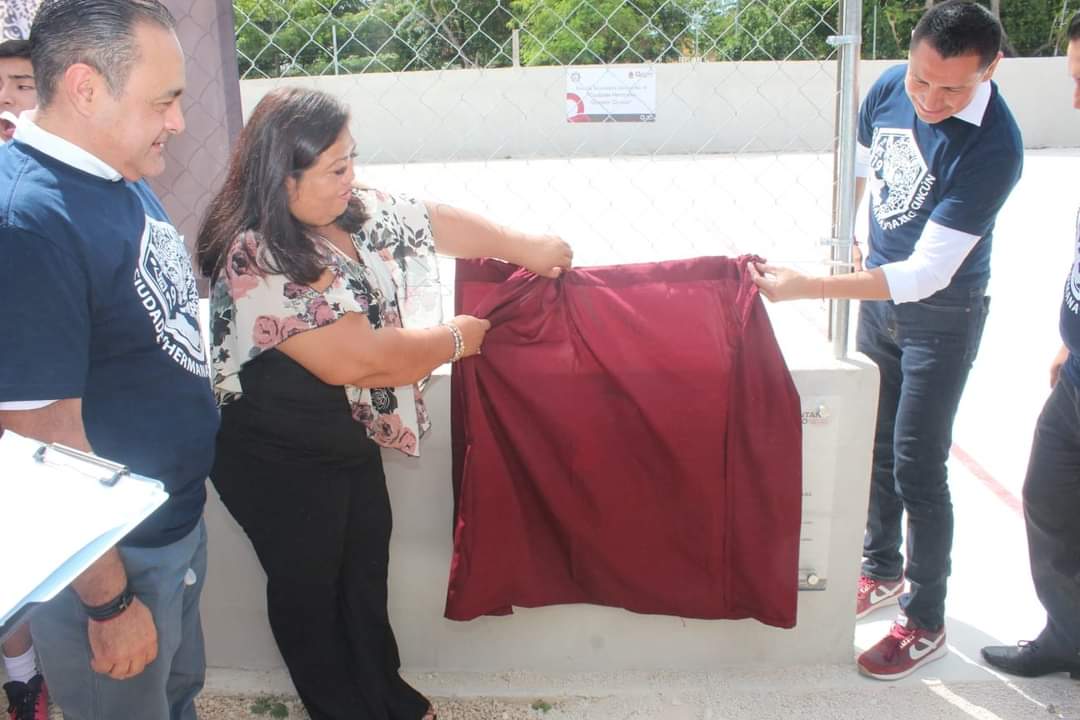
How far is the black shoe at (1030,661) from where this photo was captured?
8.63 ft

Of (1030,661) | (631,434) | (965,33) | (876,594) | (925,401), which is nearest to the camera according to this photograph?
(965,33)

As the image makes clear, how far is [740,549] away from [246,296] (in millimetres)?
1390

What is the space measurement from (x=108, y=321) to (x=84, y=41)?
1.45 ft

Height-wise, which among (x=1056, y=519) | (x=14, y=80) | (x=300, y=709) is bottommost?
(x=300, y=709)

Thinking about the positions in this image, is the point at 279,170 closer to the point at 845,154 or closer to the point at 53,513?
the point at 53,513

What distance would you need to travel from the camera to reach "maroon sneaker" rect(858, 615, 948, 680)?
2.67m

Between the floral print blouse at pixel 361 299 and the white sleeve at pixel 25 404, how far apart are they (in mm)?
554

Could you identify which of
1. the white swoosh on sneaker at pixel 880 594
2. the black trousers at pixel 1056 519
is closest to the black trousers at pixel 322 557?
the white swoosh on sneaker at pixel 880 594

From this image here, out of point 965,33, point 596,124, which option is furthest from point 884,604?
point 596,124

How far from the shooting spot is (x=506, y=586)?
250 centimetres

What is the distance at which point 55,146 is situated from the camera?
1519 millimetres

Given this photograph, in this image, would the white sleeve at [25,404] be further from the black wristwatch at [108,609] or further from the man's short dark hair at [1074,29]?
the man's short dark hair at [1074,29]

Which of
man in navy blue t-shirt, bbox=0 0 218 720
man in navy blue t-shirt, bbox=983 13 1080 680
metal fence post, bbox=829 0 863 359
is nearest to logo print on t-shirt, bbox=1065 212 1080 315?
man in navy blue t-shirt, bbox=983 13 1080 680

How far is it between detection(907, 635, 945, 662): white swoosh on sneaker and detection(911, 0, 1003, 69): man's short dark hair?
5.16ft
